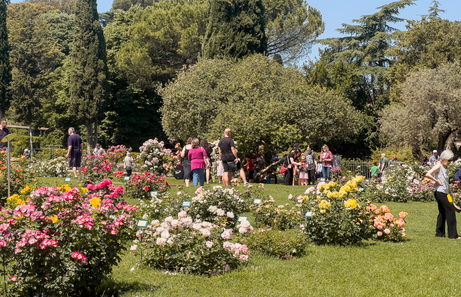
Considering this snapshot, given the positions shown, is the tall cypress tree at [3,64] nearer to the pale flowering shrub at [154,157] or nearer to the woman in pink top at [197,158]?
the pale flowering shrub at [154,157]

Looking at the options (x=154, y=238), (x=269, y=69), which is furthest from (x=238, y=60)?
(x=154, y=238)

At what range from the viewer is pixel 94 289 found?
416 cm

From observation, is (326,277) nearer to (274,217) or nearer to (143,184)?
(274,217)

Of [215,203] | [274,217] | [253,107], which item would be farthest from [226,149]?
[253,107]

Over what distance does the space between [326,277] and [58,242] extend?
2773mm

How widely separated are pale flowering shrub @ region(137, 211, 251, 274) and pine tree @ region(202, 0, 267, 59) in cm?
2363

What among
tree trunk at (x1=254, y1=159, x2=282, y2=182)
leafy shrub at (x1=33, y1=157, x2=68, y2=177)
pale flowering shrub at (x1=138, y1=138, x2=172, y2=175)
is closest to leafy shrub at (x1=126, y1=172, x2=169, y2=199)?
pale flowering shrub at (x1=138, y1=138, x2=172, y2=175)

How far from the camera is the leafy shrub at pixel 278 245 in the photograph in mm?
5892

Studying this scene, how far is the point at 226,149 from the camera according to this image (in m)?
12.0

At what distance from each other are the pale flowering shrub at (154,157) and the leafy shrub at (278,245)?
10.7 meters

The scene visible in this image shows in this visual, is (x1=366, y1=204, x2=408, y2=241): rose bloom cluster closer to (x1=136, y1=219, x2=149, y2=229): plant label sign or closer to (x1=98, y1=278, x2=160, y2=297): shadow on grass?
(x1=136, y1=219, x2=149, y2=229): plant label sign

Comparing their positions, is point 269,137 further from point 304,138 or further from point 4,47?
point 4,47

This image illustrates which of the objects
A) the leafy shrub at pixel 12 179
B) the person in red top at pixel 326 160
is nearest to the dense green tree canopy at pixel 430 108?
the person in red top at pixel 326 160

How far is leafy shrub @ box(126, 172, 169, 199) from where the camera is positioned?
34.9 feet
